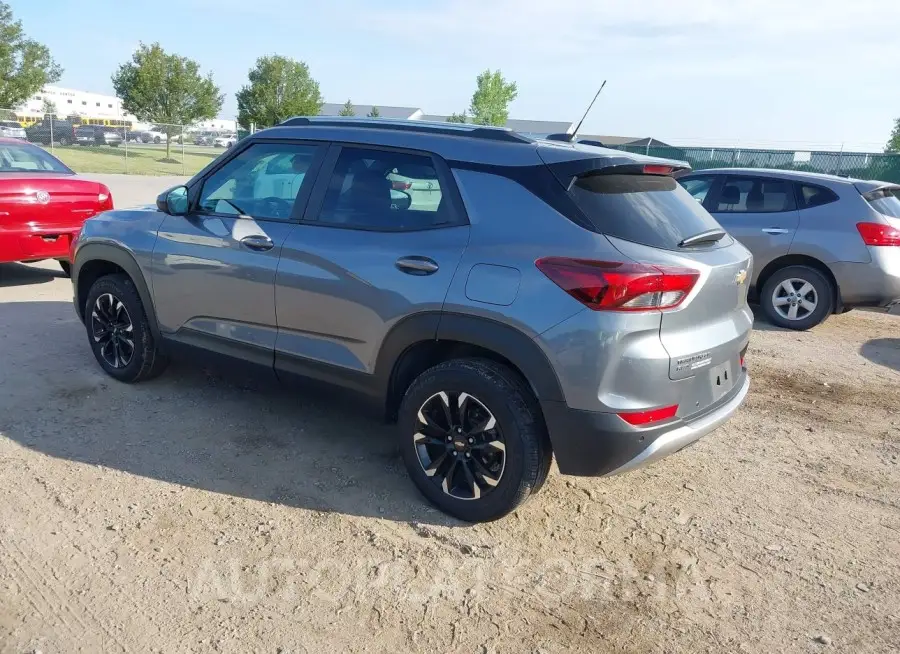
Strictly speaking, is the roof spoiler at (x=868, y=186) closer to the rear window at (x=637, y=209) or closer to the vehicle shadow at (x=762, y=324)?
the vehicle shadow at (x=762, y=324)

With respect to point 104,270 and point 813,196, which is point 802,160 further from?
point 104,270

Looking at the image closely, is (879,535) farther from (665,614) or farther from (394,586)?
(394,586)

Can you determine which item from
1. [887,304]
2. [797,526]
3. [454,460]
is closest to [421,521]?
[454,460]

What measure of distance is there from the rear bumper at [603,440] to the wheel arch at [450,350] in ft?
0.39

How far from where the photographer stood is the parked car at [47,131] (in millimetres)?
31644

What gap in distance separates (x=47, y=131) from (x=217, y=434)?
3328cm

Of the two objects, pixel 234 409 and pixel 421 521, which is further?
pixel 234 409

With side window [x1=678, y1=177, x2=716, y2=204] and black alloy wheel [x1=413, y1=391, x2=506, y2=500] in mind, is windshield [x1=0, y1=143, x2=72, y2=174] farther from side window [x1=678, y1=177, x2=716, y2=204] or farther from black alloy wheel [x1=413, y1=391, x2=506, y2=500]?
side window [x1=678, y1=177, x2=716, y2=204]

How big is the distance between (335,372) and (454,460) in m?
0.81

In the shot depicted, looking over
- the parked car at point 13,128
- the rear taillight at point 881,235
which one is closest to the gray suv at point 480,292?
the rear taillight at point 881,235

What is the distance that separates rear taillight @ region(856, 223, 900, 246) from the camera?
23.3 feet

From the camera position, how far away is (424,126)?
3.87 meters

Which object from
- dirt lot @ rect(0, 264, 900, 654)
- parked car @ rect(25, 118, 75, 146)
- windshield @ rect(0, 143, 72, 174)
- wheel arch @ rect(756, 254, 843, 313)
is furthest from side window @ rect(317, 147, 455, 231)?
parked car @ rect(25, 118, 75, 146)

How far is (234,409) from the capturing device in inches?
185
